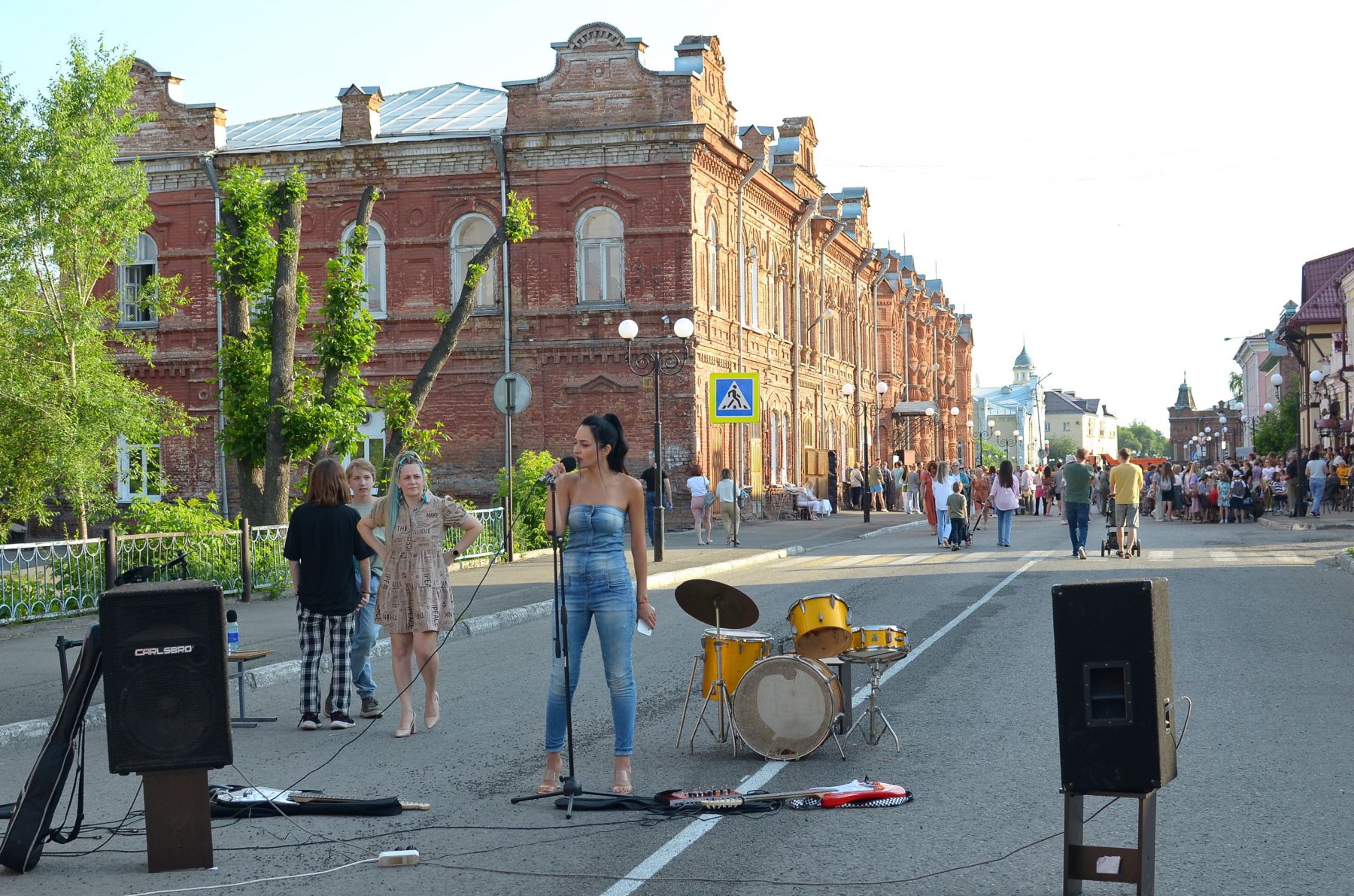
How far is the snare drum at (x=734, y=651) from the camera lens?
8.71 m

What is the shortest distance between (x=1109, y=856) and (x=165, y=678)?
3.84 meters

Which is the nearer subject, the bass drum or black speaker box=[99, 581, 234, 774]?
black speaker box=[99, 581, 234, 774]

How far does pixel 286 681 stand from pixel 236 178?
35.8 feet

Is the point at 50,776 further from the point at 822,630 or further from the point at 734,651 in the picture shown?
the point at 822,630

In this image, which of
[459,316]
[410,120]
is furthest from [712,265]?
[459,316]

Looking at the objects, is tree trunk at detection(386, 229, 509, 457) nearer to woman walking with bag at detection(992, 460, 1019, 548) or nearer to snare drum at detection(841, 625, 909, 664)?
woman walking with bag at detection(992, 460, 1019, 548)

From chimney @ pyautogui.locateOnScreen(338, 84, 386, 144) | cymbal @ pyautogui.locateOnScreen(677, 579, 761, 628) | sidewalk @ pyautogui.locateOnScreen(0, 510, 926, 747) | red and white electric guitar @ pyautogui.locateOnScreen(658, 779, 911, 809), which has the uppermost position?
chimney @ pyautogui.locateOnScreen(338, 84, 386, 144)

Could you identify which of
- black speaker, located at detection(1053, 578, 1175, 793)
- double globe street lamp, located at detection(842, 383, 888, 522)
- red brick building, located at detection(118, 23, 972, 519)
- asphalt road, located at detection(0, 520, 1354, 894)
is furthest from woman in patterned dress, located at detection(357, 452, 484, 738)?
double globe street lamp, located at detection(842, 383, 888, 522)

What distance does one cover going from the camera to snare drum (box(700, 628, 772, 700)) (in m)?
8.71

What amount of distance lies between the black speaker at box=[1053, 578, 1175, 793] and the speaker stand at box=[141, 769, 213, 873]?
3.55 meters

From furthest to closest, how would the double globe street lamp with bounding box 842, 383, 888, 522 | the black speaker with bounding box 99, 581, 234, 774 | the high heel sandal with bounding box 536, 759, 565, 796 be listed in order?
the double globe street lamp with bounding box 842, 383, 888, 522 → the high heel sandal with bounding box 536, 759, 565, 796 → the black speaker with bounding box 99, 581, 234, 774

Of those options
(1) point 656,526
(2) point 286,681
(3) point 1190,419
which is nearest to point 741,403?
(1) point 656,526

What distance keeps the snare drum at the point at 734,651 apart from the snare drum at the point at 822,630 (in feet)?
0.85

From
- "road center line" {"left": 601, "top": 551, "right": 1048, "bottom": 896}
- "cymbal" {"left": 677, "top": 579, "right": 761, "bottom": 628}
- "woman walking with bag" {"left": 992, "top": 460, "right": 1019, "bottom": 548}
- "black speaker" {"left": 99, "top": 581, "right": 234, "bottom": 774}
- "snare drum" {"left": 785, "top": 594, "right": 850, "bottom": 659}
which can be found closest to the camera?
"road center line" {"left": 601, "top": 551, "right": 1048, "bottom": 896}
